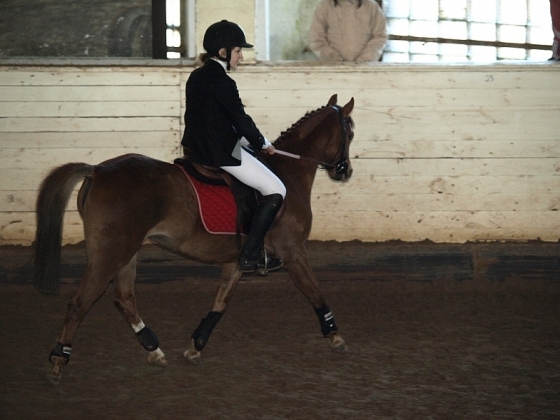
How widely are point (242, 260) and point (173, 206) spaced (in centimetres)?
59

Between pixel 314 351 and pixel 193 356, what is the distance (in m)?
0.81

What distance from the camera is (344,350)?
607 cm

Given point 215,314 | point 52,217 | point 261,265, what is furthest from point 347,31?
point 52,217

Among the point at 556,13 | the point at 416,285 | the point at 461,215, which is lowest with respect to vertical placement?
the point at 416,285

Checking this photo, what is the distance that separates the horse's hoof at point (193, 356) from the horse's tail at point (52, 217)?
912 millimetres

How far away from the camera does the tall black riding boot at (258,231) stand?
5895 millimetres

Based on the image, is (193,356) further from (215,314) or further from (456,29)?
(456,29)

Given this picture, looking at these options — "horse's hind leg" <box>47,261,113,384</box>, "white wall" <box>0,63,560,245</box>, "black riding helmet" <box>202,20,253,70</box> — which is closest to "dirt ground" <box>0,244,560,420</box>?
"horse's hind leg" <box>47,261,113,384</box>

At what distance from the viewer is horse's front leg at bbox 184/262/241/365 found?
5.87m

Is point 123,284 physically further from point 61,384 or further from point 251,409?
point 251,409

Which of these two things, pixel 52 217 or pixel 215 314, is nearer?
pixel 52 217

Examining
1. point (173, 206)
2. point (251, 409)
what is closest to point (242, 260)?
point (173, 206)

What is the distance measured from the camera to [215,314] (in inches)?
240

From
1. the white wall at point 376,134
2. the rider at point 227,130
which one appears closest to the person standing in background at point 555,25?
the white wall at point 376,134
